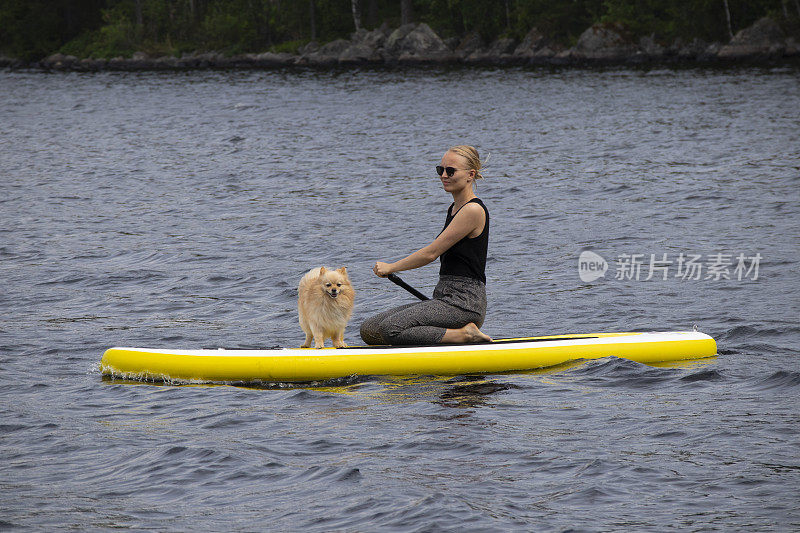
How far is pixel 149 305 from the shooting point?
39.7 ft

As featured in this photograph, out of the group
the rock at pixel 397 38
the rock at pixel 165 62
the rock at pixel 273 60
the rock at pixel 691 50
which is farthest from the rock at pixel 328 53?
the rock at pixel 691 50

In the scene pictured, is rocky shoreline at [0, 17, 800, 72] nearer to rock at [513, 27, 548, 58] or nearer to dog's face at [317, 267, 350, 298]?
rock at [513, 27, 548, 58]

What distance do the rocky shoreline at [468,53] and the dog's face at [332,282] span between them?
49.6 m

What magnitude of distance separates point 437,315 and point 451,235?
0.80 meters

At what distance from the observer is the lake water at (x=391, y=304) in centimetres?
636


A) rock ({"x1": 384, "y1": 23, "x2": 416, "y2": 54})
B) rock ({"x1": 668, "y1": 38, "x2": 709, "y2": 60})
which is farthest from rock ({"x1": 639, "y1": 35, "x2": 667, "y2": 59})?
rock ({"x1": 384, "y1": 23, "x2": 416, "y2": 54})

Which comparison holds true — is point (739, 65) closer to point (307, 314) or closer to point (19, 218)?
point (19, 218)

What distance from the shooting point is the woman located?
8156 mm

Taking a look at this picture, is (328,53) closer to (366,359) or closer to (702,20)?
(702,20)

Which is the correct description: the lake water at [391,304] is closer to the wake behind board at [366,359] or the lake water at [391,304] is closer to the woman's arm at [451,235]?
the wake behind board at [366,359]

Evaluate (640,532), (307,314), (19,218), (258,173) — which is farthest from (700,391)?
(258,173)

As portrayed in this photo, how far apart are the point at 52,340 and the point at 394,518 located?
574cm

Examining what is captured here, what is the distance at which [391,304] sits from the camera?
12.2 metres

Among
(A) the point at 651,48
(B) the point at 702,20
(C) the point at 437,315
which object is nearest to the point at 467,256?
(C) the point at 437,315
